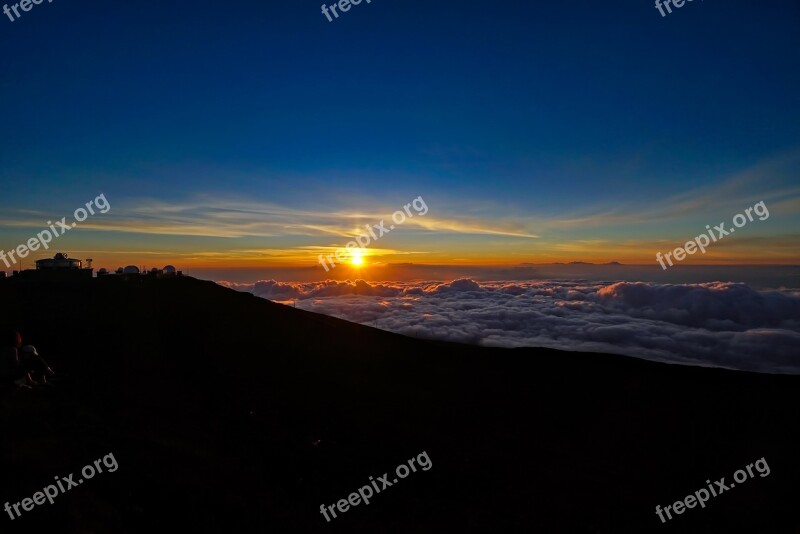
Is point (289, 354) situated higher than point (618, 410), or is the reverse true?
point (289, 354)

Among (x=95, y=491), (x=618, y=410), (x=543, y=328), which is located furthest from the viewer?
(x=543, y=328)

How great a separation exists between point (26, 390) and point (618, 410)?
2634 cm

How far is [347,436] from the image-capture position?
15.2 m

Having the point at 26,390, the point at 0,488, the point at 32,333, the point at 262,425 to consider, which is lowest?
the point at 262,425

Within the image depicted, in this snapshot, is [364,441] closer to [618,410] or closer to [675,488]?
[675,488]

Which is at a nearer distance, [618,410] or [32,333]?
[32,333]

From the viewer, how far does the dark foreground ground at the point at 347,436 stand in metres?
9.63

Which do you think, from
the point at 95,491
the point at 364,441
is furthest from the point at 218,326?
the point at 95,491

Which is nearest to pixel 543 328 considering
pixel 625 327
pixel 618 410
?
pixel 625 327

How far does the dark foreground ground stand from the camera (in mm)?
9633

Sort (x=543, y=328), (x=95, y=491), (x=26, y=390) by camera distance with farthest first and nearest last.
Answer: (x=543, y=328) → (x=26, y=390) → (x=95, y=491)

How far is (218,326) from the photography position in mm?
28781

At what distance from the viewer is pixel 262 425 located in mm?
14586

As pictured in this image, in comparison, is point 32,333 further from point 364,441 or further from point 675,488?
point 675,488
